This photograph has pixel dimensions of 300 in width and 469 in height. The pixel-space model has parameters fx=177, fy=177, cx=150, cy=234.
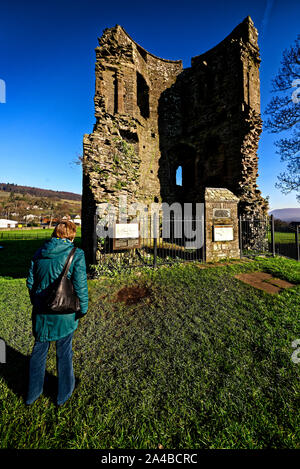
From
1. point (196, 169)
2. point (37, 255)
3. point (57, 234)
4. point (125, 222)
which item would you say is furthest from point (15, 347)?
point (196, 169)

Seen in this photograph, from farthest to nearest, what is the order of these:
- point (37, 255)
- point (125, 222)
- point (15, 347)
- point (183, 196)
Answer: point (183, 196) < point (125, 222) < point (15, 347) < point (37, 255)

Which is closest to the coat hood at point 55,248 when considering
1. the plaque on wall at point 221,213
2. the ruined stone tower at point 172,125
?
the ruined stone tower at point 172,125

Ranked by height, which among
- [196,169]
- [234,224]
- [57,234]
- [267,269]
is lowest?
[267,269]

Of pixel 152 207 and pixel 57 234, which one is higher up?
pixel 152 207

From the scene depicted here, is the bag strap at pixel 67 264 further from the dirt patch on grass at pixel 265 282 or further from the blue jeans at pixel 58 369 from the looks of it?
the dirt patch on grass at pixel 265 282

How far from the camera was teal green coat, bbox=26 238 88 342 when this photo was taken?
204 cm

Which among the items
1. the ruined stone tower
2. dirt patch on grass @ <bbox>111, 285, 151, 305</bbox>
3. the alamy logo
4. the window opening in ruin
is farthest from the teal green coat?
the window opening in ruin

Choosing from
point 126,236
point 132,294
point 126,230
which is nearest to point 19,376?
point 132,294

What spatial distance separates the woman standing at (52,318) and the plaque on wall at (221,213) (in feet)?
22.0

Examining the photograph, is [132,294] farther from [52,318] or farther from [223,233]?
[223,233]
